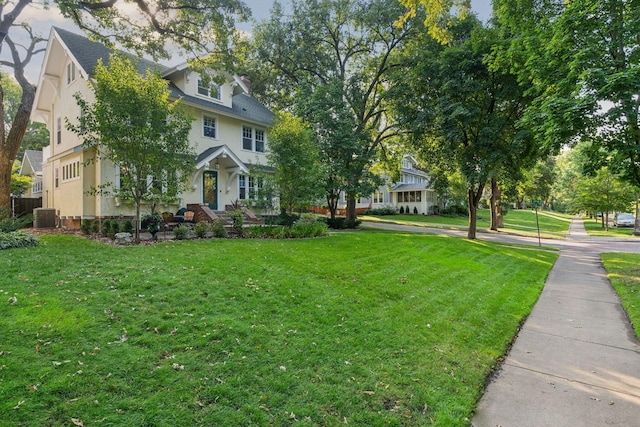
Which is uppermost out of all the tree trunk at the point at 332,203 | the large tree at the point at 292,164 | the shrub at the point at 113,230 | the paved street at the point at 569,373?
the large tree at the point at 292,164

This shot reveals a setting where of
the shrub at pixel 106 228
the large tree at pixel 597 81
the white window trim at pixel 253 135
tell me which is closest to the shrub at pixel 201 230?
the shrub at pixel 106 228

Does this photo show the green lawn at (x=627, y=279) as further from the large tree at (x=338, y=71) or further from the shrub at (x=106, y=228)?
the shrub at (x=106, y=228)

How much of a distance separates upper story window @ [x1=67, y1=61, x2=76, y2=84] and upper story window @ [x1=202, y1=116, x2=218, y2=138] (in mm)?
6045

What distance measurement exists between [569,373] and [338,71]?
74.0 feet

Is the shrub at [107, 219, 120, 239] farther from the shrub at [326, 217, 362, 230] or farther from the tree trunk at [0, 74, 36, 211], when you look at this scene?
the shrub at [326, 217, 362, 230]

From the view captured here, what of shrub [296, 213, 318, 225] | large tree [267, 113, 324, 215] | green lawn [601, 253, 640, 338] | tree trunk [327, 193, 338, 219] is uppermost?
large tree [267, 113, 324, 215]

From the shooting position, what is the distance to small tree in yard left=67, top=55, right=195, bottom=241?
8.69 meters

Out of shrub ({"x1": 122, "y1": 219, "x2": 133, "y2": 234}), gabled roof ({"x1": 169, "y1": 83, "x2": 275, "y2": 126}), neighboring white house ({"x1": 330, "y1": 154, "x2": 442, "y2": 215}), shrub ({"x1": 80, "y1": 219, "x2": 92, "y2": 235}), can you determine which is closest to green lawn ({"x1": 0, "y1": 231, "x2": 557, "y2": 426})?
shrub ({"x1": 122, "y1": 219, "x2": 133, "y2": 234})

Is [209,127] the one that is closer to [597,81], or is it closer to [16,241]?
[16,241]

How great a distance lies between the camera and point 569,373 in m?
3.96

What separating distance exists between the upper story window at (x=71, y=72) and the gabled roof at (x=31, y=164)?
15735 mm

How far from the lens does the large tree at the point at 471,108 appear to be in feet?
45.6

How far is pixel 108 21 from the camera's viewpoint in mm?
13578

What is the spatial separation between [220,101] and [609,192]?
3173cm
